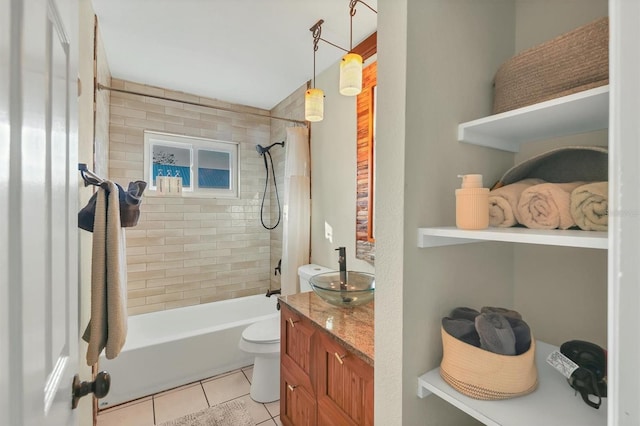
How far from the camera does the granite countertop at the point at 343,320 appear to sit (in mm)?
1082

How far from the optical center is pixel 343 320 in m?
1.32

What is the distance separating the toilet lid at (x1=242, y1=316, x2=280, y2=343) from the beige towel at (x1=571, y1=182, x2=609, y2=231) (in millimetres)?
1903

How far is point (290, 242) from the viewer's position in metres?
2.78

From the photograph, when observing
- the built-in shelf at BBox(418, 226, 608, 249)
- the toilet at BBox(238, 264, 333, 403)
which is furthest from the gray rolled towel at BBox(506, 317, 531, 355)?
the toilet at BBox(238, 264, 333, 403)

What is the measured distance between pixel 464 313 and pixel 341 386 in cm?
61

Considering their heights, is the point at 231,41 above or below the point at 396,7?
above

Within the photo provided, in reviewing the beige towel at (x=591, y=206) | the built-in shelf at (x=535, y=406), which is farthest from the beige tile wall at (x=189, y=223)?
the beige towel at (x=591, y=206)

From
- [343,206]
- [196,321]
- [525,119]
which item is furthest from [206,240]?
[525,119]

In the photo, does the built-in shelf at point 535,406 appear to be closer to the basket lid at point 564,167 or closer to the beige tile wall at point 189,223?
the basket lid at point 564,167

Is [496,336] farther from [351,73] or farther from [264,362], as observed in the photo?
[264,362]

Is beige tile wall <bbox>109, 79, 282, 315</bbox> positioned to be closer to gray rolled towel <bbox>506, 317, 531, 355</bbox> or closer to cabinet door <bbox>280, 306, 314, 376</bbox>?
cabinet door <bbox>280, 306, 314, 376</bbox>

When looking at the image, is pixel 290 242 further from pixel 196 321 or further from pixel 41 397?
Result: pixel 41 397

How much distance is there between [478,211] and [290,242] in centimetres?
214

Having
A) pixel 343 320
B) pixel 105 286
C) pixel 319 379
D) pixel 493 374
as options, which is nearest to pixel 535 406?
pixel 493 374
